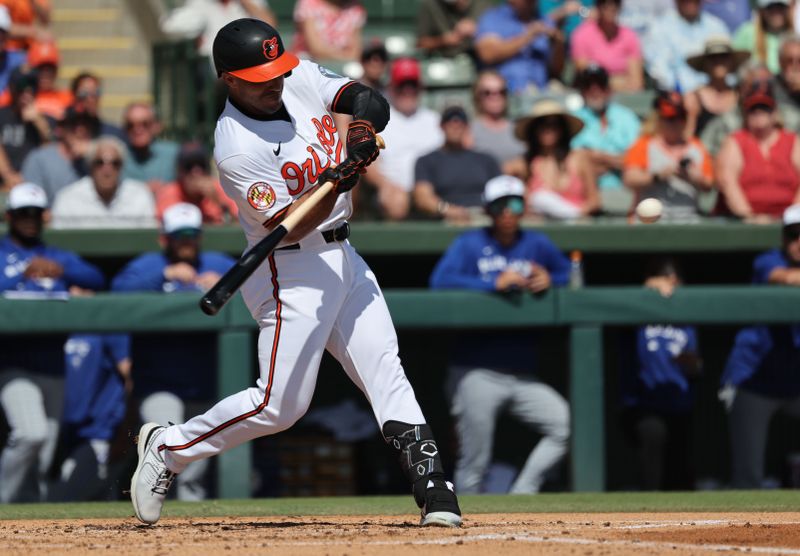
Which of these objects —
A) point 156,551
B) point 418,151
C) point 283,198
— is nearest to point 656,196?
point 418,151

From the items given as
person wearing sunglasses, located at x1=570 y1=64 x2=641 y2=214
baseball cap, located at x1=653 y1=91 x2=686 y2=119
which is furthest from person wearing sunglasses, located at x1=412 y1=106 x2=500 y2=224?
baseball cap, located at x1=653 y1=91 x2=686 y2=119

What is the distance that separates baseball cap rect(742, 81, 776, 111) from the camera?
893cm

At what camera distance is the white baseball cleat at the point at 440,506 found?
16.4ft

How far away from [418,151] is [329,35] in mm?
1599

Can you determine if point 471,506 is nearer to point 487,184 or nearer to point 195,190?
point 487,184

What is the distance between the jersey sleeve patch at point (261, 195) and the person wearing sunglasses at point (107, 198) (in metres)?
3.58

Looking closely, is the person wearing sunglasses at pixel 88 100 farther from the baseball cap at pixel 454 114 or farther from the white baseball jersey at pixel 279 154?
the white baseball jersey at pixel 279 154

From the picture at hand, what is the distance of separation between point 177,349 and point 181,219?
702 millimetres

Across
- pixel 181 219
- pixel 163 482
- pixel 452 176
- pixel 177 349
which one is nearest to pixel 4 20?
pixel 181 219

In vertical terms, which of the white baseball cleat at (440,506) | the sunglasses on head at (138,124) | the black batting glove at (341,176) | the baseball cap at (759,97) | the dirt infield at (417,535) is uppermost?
the baseball cap at (759,97)

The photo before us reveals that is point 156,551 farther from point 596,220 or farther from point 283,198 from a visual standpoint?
point 596,220

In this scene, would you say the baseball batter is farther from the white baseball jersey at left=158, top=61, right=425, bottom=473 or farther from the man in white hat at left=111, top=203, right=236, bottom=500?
the man in white hat at left=111, top=203, right=236, bottom=500

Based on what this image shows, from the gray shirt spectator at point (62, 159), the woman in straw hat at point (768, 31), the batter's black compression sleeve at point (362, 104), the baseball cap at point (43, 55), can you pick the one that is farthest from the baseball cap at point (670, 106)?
the batter's black compression sleeve at point (362, 104)

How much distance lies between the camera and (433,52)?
10273mm
